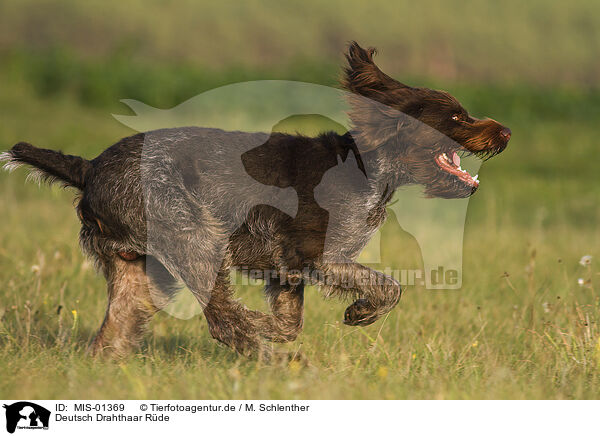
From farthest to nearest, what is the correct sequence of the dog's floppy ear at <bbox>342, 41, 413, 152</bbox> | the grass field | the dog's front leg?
the dog's floppy ear at <bbox>342, 41, 413, 152</bbox> → the dog's front leg → the grass field

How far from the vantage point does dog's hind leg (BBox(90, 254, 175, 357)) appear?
188 inches

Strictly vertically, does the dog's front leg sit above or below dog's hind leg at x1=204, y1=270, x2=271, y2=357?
A: above

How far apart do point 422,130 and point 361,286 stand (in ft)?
3.58

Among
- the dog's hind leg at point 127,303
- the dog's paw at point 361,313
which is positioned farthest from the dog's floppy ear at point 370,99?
the dog's hind leg at point 127,303

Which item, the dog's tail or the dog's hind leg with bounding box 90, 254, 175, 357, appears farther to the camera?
the dog's hind leg with bounding box 90, 254, 175, 357

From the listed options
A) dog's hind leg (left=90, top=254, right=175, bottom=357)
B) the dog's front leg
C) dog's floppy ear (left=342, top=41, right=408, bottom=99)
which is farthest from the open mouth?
dog's hind leg (left=90, top=254, right=175, bottom=357)

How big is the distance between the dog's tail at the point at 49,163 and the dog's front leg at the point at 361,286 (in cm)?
162

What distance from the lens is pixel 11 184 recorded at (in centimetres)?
1204

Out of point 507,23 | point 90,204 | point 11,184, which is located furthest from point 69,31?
point 90,204

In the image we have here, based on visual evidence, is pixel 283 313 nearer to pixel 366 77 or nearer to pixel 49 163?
pixel 366 77

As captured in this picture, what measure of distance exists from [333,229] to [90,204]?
154cm

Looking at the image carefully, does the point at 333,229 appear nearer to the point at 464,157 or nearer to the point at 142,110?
the point at 464,157

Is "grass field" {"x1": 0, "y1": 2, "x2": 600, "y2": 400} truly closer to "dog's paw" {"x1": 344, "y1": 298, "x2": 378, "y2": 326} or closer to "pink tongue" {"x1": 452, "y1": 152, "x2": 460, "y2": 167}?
"dog's paw" {"x1": 344, "y1": 298, "x2": 378, "y2": 326}

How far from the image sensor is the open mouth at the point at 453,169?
471 cm
